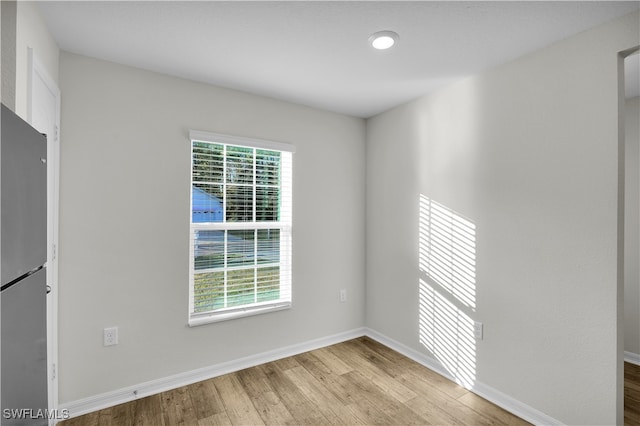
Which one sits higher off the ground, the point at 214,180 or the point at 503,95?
the point at 503,95

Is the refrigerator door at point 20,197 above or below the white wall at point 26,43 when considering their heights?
below

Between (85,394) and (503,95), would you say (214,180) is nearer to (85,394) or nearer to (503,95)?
(85,394)

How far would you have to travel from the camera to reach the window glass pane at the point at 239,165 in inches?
106

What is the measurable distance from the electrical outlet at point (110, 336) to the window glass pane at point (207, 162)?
1233 mm

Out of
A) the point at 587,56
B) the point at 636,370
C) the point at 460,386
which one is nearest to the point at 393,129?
the point at 587,56

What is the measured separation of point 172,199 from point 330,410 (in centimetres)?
193

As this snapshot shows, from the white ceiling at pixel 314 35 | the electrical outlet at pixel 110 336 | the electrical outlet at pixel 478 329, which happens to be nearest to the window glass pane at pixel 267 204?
the white ceiling at pixel 314 35

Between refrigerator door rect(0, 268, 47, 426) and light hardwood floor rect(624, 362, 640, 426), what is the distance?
3.09 meters

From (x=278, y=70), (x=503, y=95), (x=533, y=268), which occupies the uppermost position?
(x=278, y=70)

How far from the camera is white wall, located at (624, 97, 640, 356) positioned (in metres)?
2.80

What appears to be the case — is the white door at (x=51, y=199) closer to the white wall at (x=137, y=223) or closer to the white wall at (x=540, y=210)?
the white wall at (x=137, y=223)

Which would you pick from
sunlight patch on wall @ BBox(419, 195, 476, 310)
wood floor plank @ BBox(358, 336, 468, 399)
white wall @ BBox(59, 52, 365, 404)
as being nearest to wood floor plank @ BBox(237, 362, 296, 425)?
white wall @ BBox(59, 52, 365, 404)

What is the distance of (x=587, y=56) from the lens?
179cm

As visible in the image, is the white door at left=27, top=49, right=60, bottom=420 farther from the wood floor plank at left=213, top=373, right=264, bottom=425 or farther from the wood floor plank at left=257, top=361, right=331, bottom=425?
the wood floor plank at left=257, top=361, right=331, bottom=425
